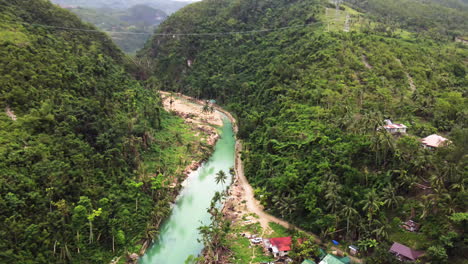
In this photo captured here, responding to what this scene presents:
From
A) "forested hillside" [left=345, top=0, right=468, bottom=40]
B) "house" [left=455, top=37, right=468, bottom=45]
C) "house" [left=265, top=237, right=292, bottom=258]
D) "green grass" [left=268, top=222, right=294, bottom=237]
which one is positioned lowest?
"green grass" [left=268, top=222, right=294, bottom=237]

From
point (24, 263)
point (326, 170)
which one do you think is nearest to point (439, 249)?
point (326, 170)

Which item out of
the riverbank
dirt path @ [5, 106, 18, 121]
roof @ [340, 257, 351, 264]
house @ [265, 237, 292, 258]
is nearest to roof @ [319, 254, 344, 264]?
roof @ [340, 257, 351, 264]

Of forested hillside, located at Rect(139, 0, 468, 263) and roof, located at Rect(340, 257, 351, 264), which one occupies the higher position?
forested hillside, located at Rect(139, 0, 468, 263)

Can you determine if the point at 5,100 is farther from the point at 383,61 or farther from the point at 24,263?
the point at 383,61

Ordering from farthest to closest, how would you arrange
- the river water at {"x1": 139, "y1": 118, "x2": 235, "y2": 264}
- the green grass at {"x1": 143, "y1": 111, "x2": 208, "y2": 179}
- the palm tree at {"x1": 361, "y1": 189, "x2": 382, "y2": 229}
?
the green grass at {"x1": 143, "y1": 111, "x2": 208, "y2": 179}
the river water at {"x1": 139, "y1": 118, "x2": 235, "y2": 264}
the palm tree at {"x1": 361, "y1": 189, "x2": 382, "y2": 229}

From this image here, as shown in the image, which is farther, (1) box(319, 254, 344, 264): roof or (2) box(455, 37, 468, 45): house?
(2) box(455, 37, 468, 45): house

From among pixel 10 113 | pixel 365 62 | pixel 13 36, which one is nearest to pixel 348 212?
pixel 10 113

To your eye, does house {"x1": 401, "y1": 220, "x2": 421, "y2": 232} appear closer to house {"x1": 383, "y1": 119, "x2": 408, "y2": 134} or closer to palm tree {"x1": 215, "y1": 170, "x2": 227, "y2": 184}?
house {"x1": 383, "y1": 119, "x2": 408, "y2": 134}
